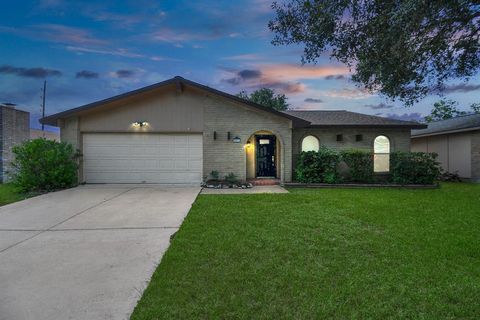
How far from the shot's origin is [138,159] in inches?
468

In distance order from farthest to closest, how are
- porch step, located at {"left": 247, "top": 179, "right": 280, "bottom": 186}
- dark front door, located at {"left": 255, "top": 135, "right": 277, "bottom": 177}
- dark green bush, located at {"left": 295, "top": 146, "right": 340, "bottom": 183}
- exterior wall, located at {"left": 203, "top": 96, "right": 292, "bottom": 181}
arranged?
dark front door, located at {"left": 255, "top": 135, "right": 277, "bottom": 177}
porch step, located at {"left": 247, "top": 179, "right": 280, "bottom": 186}
exterior wall, located at {"left": 203, "top": 96, "right": 292, "bottom": 181}
dark green bush, located at {"left": 295, "top": 146, "right": 340, "bottom": 183}

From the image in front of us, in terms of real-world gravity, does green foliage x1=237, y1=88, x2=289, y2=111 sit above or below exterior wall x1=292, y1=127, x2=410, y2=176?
above

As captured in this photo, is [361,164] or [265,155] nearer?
[361,164]

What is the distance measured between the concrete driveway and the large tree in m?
6.42

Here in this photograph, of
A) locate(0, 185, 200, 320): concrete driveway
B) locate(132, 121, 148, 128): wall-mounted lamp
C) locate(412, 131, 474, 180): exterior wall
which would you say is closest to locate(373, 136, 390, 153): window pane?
locate(412, 131, 474, 180): exterior wall

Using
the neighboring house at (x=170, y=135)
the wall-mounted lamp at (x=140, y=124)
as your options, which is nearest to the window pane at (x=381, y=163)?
the neighboring house at (x=170, y=135)

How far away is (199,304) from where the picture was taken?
8.57ft

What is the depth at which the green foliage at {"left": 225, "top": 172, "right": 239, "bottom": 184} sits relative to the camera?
1149 cm

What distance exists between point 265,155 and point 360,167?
431 cm

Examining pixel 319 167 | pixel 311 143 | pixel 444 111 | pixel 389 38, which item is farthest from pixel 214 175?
pixel 444 111

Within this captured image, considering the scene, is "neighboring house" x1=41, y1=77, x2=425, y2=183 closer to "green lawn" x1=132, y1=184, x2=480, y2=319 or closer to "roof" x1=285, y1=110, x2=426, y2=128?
"roof" x1=285, y1=110, x2=426, y2=128

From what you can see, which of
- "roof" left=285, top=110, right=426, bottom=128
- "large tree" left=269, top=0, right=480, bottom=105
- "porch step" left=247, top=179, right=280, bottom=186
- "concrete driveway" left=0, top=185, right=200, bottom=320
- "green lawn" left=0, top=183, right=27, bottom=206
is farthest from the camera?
"roof" left=285, top=110, right=426, bottom=128

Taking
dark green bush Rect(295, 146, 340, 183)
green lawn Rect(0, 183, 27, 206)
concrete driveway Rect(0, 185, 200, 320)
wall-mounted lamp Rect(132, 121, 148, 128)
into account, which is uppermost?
wall-mounted lamp Rect(132, 121, 148, 128)

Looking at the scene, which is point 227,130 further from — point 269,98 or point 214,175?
point 269,98
